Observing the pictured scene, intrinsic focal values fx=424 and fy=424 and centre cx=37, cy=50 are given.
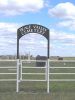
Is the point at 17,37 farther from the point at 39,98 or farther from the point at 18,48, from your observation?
the point at 39,98

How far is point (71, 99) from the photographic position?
57.6ft

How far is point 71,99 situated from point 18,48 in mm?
4976

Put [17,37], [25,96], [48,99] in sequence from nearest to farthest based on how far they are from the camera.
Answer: [48,99], [25,96], [17,37]

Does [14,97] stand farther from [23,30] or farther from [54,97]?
[23,30]

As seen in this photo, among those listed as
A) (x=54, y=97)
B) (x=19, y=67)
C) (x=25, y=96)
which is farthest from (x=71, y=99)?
(x=19, y=67)

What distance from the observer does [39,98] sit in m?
17.8

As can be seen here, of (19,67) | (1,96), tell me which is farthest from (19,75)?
(1,96)

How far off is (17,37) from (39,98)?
4638 mm

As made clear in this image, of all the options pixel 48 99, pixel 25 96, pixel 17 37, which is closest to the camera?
pixel 48 99

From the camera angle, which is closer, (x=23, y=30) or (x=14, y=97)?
(x=14, y=97)

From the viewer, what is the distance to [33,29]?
2142cm

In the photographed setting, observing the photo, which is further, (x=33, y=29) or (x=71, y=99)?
(x=33, y=29)

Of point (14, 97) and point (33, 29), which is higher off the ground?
point (33, 29)

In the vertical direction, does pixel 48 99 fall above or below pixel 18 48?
below
